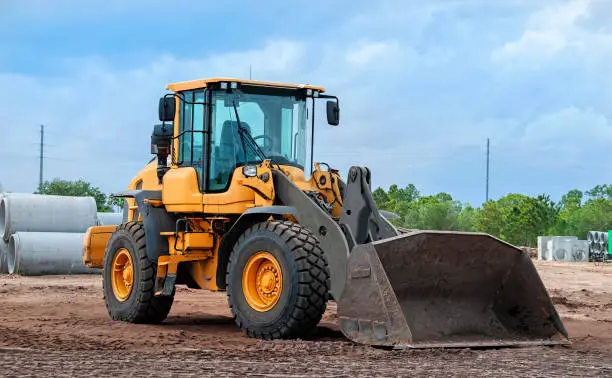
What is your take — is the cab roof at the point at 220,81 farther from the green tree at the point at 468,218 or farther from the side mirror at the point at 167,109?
the green tree at the point at 468,218

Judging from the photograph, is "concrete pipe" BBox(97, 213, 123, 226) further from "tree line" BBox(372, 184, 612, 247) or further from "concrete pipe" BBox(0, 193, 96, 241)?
"tree line" BBox(372, 184, 612, 247)

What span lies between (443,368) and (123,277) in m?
6.58

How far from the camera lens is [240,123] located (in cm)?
1280

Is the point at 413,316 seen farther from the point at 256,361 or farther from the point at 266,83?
the point at 266,83

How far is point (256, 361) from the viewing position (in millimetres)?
9312

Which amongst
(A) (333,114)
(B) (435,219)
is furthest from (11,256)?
(B) (435,219)

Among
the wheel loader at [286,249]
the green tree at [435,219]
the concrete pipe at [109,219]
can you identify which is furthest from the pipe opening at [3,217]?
the green tree at [435,219]

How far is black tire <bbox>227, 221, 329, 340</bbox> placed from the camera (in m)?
10.8

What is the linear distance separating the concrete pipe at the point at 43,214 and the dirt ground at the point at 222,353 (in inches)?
375

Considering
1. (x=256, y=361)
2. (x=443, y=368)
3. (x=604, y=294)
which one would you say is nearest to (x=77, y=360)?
(x=256, y=361)

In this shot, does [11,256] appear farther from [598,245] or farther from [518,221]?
[518,221]

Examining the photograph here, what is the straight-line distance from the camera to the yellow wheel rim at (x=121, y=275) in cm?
1406

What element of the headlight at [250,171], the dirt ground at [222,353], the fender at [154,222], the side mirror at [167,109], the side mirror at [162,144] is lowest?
the dirt ground at [222,353]

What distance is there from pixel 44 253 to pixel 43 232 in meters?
0.85
